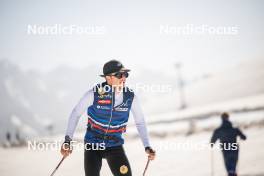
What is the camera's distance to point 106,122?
5020mm

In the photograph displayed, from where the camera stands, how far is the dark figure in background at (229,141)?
31.9ft

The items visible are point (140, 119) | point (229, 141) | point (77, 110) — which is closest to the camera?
point (77, 110)

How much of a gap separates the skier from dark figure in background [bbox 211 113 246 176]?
520 centimetres

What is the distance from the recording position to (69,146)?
4.86m

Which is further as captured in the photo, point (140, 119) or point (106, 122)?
point (140, 119)

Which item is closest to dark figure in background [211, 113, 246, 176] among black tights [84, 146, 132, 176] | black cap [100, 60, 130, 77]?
black tights [84, 146, 132, 176]

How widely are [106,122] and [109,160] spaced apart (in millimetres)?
539

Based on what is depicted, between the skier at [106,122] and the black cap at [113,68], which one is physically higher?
the black cap at [113,68]

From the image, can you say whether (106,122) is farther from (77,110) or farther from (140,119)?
(140,119)

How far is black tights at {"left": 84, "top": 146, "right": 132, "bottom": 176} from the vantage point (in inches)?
189

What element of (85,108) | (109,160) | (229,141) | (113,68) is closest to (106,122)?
(85,108)

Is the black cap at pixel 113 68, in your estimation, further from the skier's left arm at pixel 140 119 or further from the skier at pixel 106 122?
the skier's left arm at pixel 140 119

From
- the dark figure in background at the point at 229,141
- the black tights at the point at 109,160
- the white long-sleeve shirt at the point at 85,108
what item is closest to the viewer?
the black tights at the point at 109,160

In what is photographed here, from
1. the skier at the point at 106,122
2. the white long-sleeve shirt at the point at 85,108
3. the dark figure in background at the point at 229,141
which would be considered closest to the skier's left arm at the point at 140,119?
the white long-sleeve shirt at the point at 85,108
